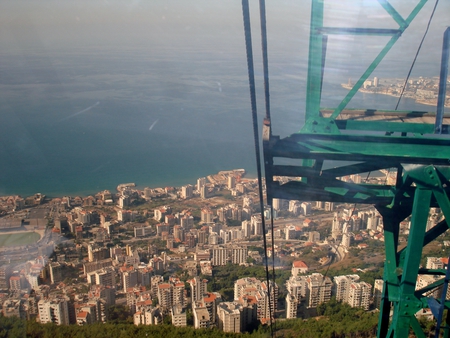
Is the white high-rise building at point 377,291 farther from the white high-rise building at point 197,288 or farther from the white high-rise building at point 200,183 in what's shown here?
the white high-rise building at point 200,183

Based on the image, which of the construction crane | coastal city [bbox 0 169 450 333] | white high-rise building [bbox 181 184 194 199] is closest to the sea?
white high-rise building [bbox 181 184 194 199]

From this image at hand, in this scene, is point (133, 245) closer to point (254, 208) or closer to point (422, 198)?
point (254, 208)

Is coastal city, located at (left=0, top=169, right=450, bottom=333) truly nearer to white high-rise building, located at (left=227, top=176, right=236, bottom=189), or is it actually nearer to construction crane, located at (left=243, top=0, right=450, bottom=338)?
white high-rise building, located at (left=227, top=176, right=236, bottom=189)

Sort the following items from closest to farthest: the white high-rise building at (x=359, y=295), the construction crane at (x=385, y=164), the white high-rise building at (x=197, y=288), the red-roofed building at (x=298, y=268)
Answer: the construction crane at (x=385, y=164) → the white high-rise building at (x=359, y=295) → the white high-rise building at (x=197, y=288) → the red-roofed building at (x=298, y=268)

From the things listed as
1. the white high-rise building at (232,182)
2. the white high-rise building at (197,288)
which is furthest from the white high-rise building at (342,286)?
the white high-rise building at (232,182)

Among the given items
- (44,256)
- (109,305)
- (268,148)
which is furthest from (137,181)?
(268,148)

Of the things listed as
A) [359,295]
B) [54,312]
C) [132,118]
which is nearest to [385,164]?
[359,295]

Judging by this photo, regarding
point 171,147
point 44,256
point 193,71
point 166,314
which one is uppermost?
point 193,71
